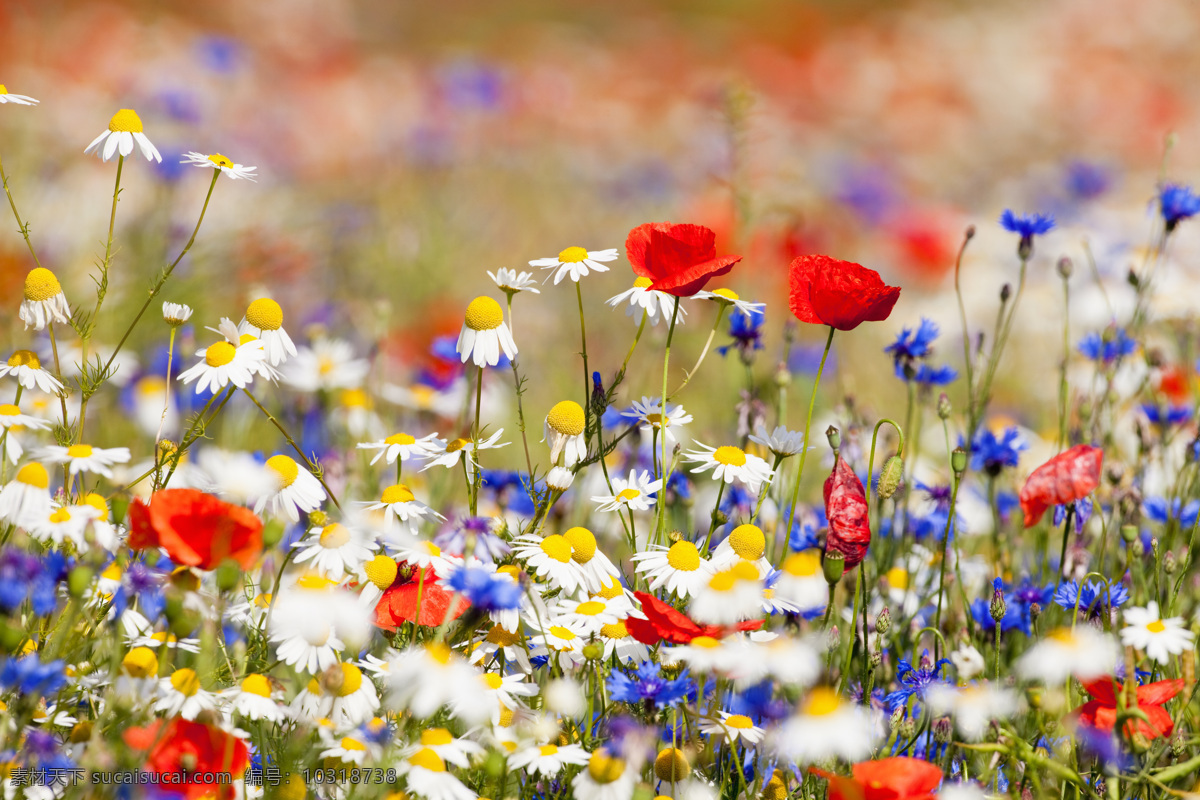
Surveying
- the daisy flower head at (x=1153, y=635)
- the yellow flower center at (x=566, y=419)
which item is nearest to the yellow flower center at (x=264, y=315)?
the yellow flower center at (x=566, y=419)

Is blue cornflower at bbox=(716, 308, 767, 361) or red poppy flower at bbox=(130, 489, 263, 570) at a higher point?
blue cornflower at bbox=(716, 308, 767, 361)

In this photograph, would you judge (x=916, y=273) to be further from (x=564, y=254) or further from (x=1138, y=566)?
(x=564, y=254)

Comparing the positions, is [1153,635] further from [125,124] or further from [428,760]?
[125,124]

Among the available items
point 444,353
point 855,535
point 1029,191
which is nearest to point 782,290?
point 1029,191

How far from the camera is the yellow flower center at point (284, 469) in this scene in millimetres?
1249

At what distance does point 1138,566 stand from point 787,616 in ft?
2.03

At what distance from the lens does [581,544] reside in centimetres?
122

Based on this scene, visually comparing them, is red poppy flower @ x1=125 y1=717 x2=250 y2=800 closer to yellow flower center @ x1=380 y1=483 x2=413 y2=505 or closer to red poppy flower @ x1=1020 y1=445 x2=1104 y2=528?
yellow flower center @ x1=380 y1=483 x2=413 y2=505

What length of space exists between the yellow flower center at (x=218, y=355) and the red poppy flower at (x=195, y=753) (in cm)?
44

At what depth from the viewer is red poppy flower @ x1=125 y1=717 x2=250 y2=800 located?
97 centimetres

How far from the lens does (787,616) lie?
1565mm

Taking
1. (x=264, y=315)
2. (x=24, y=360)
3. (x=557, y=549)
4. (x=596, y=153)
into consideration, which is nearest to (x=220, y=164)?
(x=264, y=315)

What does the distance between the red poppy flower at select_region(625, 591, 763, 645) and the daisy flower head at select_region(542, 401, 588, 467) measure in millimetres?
246

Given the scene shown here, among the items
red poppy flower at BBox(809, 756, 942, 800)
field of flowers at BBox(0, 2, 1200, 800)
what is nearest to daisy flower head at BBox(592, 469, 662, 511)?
field of flowers at BBox(0, 2, 1200, 800)
